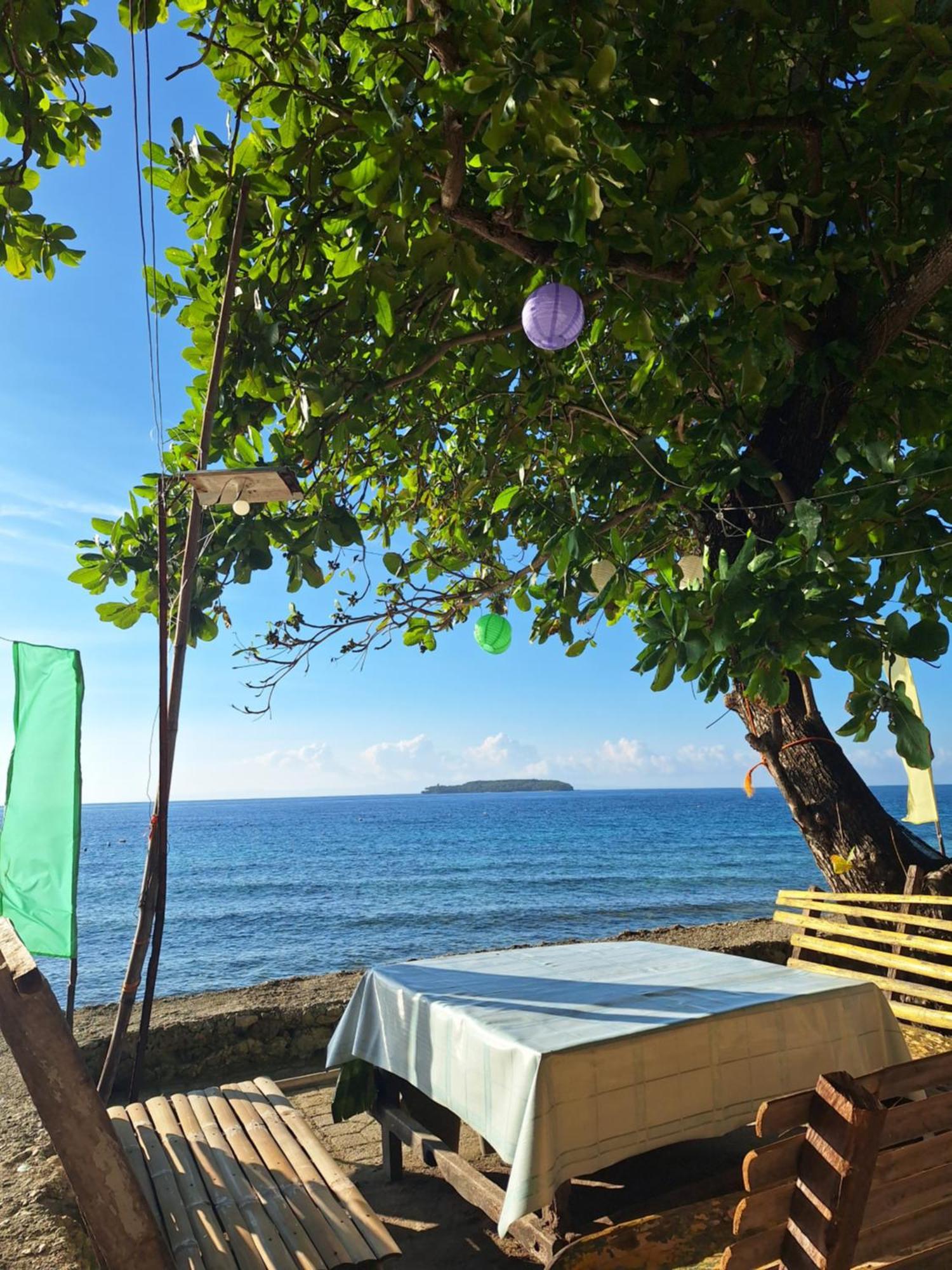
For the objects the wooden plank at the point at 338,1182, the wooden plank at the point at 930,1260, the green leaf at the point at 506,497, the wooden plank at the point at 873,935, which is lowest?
the wooden plank at the point at 338,1182

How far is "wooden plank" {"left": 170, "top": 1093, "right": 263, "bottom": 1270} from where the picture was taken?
213 cm

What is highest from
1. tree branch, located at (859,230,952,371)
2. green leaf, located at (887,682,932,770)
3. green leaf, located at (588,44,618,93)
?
tree branch, located at (859,230,952,371)

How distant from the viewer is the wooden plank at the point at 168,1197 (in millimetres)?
2113

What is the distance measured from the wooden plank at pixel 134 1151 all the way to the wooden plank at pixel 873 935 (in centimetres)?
313

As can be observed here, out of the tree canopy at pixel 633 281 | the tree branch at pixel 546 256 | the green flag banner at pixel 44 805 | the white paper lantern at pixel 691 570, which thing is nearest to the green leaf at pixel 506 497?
the tree canopy at pixel 633 281

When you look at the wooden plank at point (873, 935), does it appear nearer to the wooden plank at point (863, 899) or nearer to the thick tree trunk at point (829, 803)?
the wooden plank at point (863, 899)

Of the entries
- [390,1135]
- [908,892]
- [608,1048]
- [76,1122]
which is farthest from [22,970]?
[908,892]

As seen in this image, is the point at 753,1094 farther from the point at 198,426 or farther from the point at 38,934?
the point at 198,426

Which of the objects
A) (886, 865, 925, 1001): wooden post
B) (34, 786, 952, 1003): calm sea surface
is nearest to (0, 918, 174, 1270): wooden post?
(886, 865, 925, 1001): wooden post

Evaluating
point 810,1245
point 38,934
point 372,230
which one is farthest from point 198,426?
point 810,1245

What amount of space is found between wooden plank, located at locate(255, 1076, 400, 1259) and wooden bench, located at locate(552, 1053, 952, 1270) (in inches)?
39.8

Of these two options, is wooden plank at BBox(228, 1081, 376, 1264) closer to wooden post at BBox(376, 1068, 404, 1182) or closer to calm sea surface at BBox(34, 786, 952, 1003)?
wooden post at BBox(376, 1068, 404, 1182)

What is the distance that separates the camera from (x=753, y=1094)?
2723 mm

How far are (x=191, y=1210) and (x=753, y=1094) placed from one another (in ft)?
5.58
